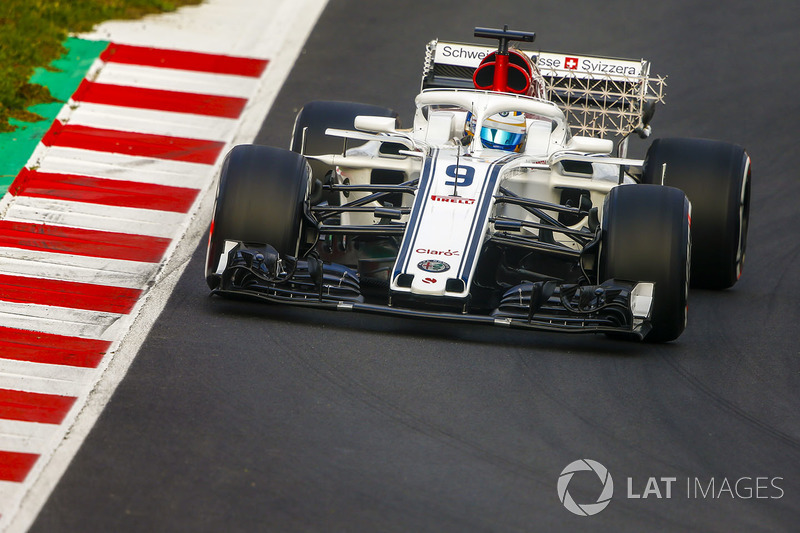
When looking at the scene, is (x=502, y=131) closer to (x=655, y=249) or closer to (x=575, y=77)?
(x=575, y=77)

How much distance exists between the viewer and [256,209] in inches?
352

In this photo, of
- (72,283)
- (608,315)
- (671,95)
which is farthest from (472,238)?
(671,95)

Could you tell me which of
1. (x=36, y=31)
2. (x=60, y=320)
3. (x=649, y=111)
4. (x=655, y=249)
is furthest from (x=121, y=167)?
(x=655, y=249)

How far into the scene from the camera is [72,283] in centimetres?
962

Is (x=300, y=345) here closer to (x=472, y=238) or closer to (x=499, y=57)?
(x=472, y=238)

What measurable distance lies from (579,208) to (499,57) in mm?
1814

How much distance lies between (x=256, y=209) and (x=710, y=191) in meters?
3.82

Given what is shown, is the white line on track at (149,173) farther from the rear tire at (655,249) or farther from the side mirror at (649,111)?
the side mirror at (649,111)

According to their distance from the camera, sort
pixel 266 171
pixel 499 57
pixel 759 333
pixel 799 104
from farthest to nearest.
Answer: pixel 799 104, pixel 499 57, pixel 759 333, pixel 266 171

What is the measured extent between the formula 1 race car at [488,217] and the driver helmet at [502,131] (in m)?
0.01

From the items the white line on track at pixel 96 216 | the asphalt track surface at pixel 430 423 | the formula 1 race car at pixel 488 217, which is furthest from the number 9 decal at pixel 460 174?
the white line on track at pixel 96 216

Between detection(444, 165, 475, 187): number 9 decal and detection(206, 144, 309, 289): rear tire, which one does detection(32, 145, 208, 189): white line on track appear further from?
detection(444, 165, 475, 187): number 9 decal

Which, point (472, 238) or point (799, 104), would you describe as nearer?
point (472, 238)

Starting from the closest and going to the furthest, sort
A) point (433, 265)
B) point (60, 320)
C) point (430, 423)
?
point (430, 423) → point (433, 265) → point (60, 320)
